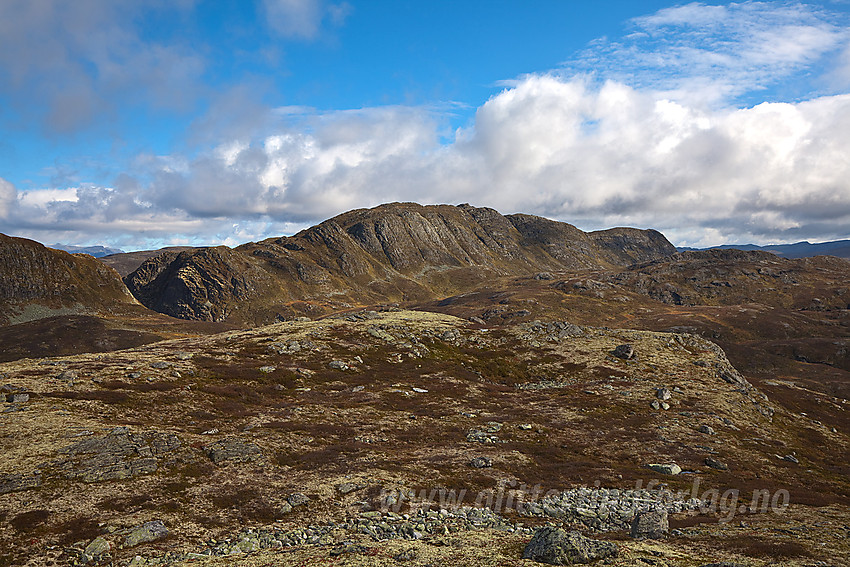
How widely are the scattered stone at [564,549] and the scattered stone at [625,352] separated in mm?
64315

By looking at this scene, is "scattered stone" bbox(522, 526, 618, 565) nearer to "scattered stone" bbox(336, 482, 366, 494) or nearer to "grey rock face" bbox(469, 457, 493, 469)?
"scattered stone" bbox(336, 482, 366, 494)

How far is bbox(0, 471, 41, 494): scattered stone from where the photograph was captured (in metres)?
25.9

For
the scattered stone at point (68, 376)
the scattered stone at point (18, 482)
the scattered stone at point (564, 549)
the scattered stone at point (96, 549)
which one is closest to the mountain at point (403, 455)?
the scattered stone at point (96, 549)

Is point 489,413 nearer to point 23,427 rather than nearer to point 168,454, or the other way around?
point 168,454

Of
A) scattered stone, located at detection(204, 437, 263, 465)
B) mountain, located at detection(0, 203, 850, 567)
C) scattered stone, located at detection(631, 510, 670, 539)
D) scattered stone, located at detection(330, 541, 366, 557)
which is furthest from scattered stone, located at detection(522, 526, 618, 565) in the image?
scattered stone, located at detection(204, 437, 263, 465)

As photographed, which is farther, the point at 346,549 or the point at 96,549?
the point at 346,549

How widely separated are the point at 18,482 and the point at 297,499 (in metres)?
17.2

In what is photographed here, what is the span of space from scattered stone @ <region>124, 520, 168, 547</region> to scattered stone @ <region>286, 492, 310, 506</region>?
23.9ft

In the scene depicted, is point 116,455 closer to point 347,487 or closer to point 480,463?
point 347,487

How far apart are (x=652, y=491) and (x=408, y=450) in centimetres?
2094

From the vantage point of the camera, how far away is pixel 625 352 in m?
79.1

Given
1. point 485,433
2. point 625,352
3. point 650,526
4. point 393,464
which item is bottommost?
point 393,464

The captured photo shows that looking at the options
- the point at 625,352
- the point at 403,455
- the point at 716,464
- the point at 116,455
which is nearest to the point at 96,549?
the point at 116,455

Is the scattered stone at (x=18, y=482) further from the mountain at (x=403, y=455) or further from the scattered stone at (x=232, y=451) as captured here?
the scattered stone at (x=232, y=451)
